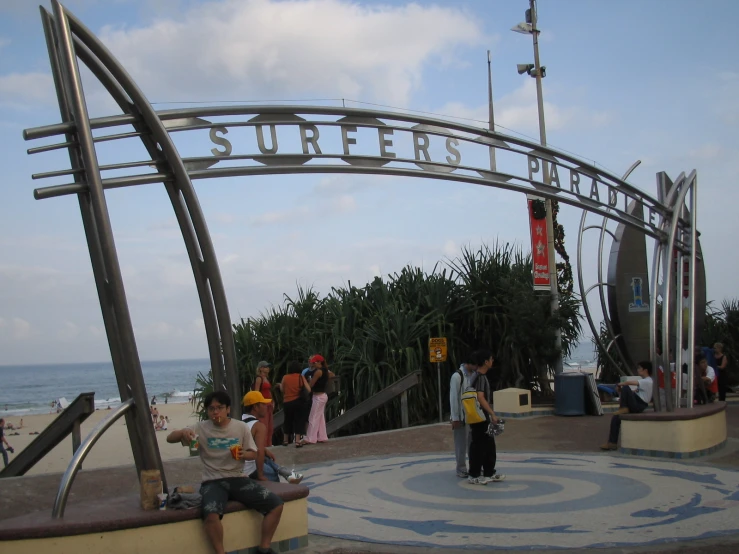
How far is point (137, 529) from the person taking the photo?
5293 millimetres

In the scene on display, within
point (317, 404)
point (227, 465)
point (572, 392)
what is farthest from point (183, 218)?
point (572, 392)

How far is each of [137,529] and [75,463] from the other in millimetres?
668

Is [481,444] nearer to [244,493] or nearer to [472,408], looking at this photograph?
[472,408]

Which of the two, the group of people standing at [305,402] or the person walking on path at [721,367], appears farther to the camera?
the person walking on path at [721,367]

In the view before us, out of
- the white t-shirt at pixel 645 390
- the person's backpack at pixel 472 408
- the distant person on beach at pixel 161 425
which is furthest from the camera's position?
the distant person on beach at pixel 161 425

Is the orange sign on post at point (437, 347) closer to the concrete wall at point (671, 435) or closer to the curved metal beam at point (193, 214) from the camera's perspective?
the concrete wall at point (671, 435)

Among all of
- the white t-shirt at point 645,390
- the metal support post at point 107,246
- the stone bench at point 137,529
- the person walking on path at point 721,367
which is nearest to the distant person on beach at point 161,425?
the person walking on path at point 721,367

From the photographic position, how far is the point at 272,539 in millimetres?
5883

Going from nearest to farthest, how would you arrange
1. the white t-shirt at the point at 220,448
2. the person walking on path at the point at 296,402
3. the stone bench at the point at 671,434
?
the white t-shirt at the point at 220,448 → the stone bench at the point at 671,434 → the person walking on path at the point at 296,402

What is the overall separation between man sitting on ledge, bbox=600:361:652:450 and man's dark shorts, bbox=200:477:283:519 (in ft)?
21.2

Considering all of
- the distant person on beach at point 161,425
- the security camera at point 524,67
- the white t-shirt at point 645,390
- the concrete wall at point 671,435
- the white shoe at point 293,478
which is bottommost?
the distant person on beach at point 161,425

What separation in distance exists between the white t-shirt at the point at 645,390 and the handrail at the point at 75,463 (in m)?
7.51

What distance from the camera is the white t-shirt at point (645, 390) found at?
36.2ft

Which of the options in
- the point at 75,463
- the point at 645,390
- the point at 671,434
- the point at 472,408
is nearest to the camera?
the point at 75,463
